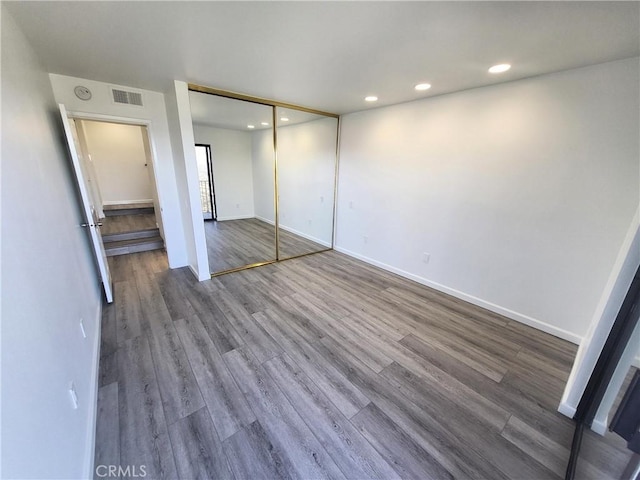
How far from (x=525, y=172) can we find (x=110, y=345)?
4209 mm

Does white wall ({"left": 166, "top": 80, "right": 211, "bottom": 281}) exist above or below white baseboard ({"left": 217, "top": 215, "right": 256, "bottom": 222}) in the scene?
above

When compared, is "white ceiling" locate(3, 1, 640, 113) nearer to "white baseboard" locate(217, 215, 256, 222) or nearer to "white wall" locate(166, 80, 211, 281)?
"white wall" locate(166, 80, 211, 281)

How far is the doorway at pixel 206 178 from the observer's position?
5.43 metres

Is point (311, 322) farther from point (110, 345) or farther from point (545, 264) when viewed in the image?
point (545, 264)

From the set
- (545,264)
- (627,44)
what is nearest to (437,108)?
(627,44)

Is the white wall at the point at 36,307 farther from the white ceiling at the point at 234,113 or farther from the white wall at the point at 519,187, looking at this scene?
the white wall at the point at 519,187

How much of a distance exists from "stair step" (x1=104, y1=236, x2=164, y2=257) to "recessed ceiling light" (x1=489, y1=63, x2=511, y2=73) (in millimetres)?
5279

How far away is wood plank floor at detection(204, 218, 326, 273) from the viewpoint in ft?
13.6

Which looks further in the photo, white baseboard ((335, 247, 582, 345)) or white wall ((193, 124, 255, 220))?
white wall ((193, 124, 255, 220))

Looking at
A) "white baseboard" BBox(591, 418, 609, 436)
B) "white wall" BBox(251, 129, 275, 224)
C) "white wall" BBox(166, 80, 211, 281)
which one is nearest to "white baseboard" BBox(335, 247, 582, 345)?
"white baseboard" BBox(591, 418, 609, 436)

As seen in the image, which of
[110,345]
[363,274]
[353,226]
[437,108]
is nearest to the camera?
[110,345]

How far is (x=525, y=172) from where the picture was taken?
2.41 metres

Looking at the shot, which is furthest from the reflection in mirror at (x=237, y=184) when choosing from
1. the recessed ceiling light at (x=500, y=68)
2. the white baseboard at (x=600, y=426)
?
the white baseboard at (x=600, y=426)

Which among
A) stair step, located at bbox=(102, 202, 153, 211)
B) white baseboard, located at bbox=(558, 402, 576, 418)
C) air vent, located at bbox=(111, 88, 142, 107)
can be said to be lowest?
white baseboard, located at bbox=(558, 402, 576, 418)
